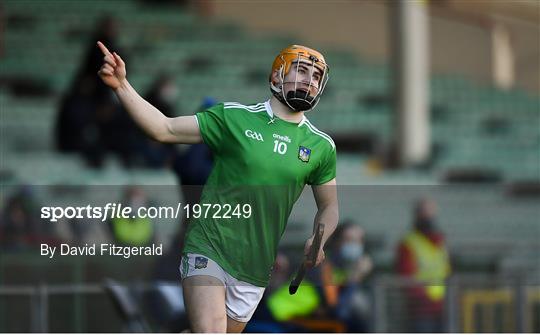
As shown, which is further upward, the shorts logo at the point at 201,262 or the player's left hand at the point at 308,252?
the player's left hand at the point at 308,252

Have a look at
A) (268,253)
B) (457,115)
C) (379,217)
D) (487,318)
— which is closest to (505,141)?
(457,115)

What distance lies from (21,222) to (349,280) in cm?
206

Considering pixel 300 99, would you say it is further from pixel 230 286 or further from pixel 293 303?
pixel 293 303

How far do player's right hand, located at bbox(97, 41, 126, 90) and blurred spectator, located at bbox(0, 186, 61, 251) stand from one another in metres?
2.17

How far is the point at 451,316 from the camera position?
9.37 meters

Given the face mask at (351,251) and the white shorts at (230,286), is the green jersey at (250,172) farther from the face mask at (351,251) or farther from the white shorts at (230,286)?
the face mask at (351,251)

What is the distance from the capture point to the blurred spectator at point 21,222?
23.5 ft

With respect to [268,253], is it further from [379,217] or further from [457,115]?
[457,115]

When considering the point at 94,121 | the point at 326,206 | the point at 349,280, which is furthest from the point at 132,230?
the point at 94,121

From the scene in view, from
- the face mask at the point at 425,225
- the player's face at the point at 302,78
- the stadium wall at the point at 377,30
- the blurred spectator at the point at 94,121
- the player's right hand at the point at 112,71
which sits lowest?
the player's right hand at the point at 112,71

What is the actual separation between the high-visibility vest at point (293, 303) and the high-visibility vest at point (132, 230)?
2154 mm

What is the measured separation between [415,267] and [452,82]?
9.21 metres

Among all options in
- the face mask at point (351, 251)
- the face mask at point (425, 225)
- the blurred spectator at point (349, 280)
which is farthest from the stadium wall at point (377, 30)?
the face mask at point (351, 251)

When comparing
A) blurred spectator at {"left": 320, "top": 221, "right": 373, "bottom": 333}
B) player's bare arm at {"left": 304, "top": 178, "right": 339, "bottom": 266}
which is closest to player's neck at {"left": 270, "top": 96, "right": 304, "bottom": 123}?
player's bare arm at {"left": 304, "top": 178, "right": 339, "bottom": 266}
